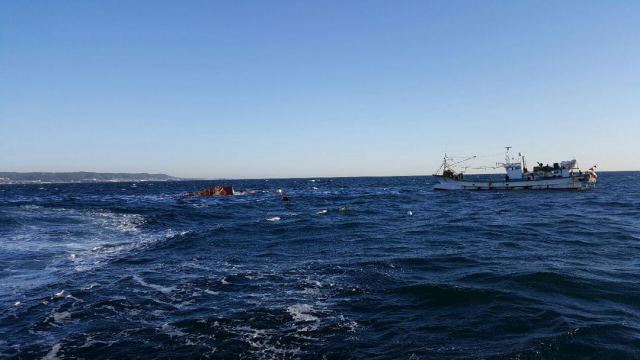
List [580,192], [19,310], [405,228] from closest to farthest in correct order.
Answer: [19,310]
[405,228]
[580,192]

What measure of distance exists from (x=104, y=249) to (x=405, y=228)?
18.1 m

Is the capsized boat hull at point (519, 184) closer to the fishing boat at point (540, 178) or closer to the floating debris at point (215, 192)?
the fishing boat at point (540, 178)

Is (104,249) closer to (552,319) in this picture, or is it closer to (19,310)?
(19,310)

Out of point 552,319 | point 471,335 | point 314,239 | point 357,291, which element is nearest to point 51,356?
point 357,291

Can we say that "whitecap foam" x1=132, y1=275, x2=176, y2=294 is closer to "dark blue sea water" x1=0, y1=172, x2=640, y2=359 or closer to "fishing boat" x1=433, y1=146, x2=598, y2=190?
"dark blue sea water" x1=0, y1=172, x2=640, y2=359

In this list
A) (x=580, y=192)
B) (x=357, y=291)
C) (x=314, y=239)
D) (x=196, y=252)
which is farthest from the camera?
(x=580, y=192)

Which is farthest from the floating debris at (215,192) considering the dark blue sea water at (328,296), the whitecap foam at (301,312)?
the whitecap foam at (301,312)

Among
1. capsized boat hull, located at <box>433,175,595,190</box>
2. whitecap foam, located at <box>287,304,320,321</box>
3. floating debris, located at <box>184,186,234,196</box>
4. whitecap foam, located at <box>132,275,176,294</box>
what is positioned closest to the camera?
whitecap foam, located at <box>287,304,320,321</box>

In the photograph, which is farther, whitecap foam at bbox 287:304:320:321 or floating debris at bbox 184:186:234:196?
floating debris at bbox 184:186:234:196

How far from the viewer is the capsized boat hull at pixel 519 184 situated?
61906mm

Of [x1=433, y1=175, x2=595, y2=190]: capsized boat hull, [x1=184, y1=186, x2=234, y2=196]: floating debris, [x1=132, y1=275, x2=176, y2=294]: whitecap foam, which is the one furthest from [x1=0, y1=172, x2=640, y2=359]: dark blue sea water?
[x1=184, y1=186, x2=234, y2=196]: floating debris

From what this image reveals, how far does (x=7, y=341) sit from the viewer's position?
880cm

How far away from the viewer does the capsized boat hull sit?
2437 inches

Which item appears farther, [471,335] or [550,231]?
[550,231]
